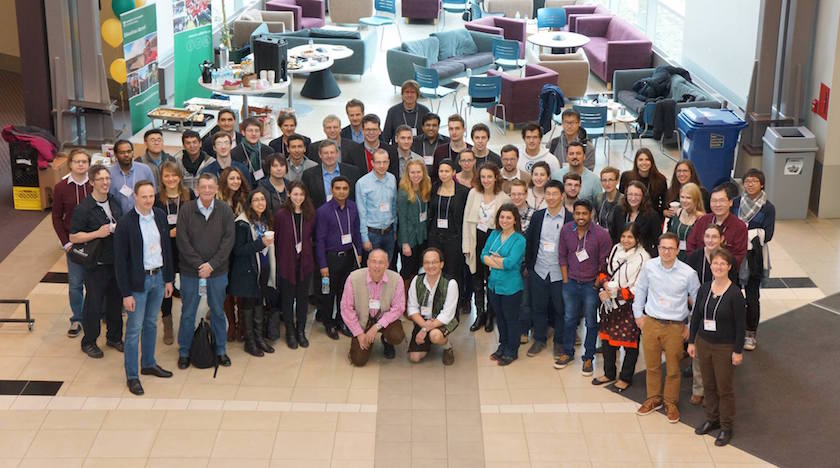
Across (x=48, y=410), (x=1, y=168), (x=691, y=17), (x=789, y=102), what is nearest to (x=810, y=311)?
A: (x=789, y=102)

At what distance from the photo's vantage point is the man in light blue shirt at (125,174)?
29.7 ft

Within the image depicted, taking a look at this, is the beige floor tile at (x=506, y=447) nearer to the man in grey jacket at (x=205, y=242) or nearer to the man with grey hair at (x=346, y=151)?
the man in grey jacket at (x=205, y=242)

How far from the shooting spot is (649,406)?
26.5 ft

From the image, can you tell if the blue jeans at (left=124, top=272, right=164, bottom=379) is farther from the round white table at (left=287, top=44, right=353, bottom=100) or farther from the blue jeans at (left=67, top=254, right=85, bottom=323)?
the round white table at (left=287, top=44, right=353, bottom=100)

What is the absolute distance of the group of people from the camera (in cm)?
795

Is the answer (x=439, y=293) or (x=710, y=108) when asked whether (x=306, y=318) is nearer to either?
(x=439, y=293)

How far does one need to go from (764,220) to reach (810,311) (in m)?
A: 1.51

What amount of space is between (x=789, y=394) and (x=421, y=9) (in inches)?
683

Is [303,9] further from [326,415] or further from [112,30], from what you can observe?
[326,415]

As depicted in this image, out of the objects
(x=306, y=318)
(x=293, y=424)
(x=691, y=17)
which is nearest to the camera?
(x=293, y=424)

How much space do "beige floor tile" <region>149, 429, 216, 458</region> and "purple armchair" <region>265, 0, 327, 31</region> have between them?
13531 mm

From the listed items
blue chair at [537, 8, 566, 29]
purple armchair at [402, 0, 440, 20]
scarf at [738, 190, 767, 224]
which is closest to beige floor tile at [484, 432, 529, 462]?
scarf at [738, 190, 767, 224]

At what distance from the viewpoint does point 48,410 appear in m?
8.05

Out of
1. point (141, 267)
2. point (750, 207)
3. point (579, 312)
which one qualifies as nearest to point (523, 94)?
point (750, 207)
